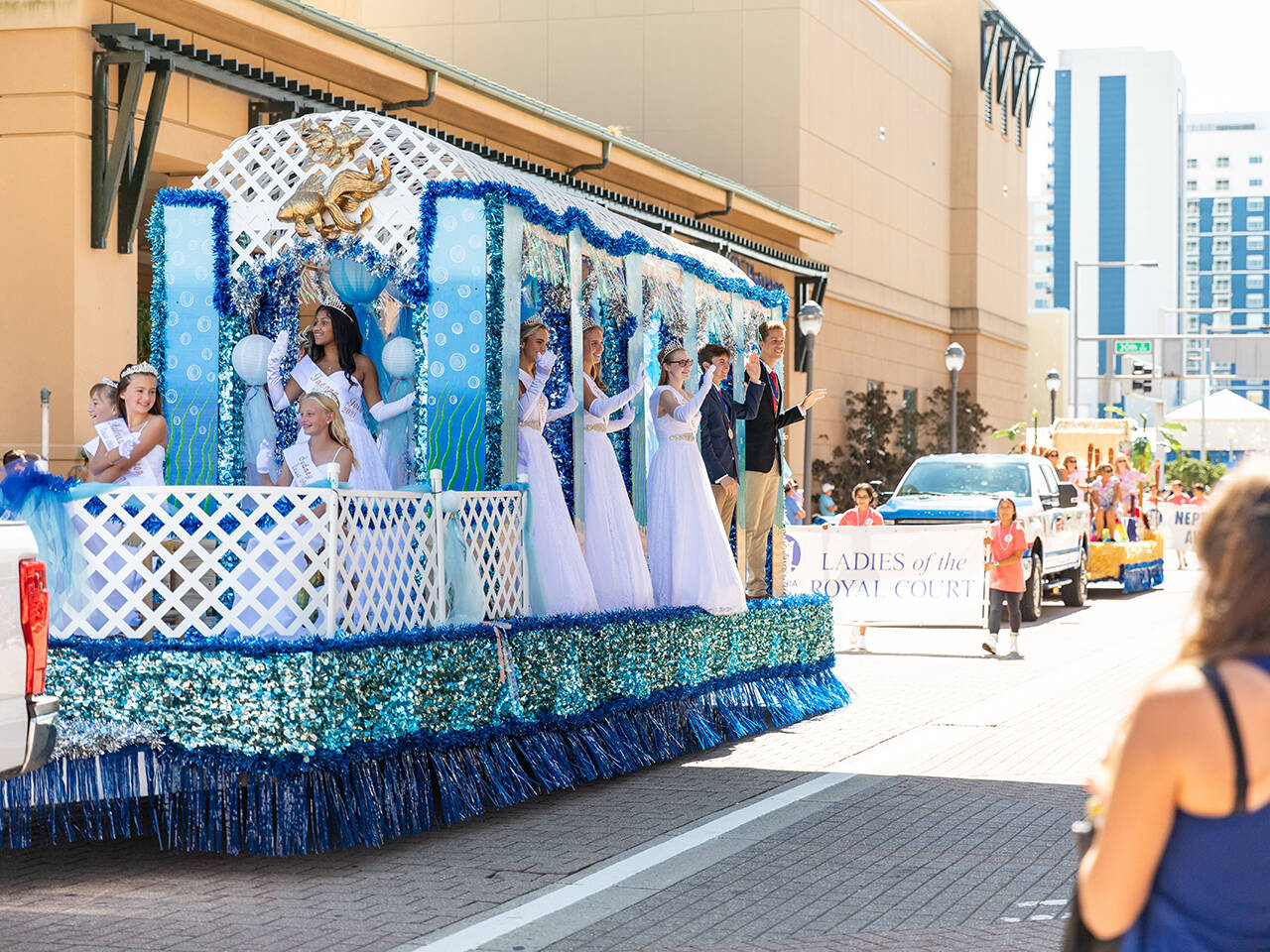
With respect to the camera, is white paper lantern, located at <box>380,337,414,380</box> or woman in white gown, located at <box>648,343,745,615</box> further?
woman in white gown, located at <box>648,343,745,615</box>

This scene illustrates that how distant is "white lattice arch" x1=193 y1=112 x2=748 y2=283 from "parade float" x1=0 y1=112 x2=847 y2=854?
0.02 m

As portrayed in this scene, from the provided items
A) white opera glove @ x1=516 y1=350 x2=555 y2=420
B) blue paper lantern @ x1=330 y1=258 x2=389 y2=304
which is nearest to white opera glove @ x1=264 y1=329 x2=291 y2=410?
blue paper lantern @ x1=330 y1=258 x2=389 y2=304

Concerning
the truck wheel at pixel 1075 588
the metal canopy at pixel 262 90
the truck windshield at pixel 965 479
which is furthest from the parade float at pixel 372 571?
the truck wheel at pixel 1075 588

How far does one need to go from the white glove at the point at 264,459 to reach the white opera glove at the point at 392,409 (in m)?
0.76

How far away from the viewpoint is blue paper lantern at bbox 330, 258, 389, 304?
440 inches

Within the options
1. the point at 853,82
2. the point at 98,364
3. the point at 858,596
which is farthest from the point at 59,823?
the point at 853,82

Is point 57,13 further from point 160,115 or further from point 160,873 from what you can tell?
point 160,873

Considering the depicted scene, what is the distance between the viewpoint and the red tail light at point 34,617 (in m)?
6.55

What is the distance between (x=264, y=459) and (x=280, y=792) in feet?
11.4

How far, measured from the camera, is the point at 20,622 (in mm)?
6535

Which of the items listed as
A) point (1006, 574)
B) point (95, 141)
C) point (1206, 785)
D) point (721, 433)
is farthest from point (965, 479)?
point (1206, 785)

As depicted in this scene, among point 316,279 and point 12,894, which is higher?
point 316,279

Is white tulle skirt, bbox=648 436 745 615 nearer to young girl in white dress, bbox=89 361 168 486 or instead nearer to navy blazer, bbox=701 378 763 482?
navy blazer, bbox=701 378 763 482

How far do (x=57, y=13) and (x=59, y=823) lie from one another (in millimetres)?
11773
